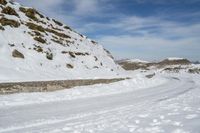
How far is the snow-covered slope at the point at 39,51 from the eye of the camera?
3291 cm

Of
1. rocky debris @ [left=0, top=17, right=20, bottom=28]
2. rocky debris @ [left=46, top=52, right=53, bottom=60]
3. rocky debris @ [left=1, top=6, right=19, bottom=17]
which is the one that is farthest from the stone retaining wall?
rocky debris @ [left=1, top=6, right=19, bottom=17]

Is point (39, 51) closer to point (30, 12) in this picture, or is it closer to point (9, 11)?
point (9, 11)

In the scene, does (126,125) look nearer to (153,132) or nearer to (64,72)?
(153,132)

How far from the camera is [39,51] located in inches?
1542

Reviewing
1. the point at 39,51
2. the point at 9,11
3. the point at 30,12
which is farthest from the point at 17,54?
the point at 30,12

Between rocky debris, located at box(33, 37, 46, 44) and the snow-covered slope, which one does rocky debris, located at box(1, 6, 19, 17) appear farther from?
rocky debris, located at box(33, 37, 46, 44)

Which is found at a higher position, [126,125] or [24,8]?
[24,8]

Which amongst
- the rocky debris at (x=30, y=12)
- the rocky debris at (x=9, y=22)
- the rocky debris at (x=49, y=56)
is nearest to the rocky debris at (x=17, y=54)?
the rocky debris at (x=49, y=56)

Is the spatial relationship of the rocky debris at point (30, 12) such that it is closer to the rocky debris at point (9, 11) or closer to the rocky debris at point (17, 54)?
the rocky debris at point (9, 11)

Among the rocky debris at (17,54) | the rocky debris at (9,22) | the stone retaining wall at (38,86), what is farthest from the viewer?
the rocky debris at (9,22)

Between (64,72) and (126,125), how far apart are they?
95.3ft

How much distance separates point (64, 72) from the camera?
37.4m

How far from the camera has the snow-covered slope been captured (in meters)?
32.9

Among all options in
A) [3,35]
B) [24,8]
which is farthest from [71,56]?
[24,8]
